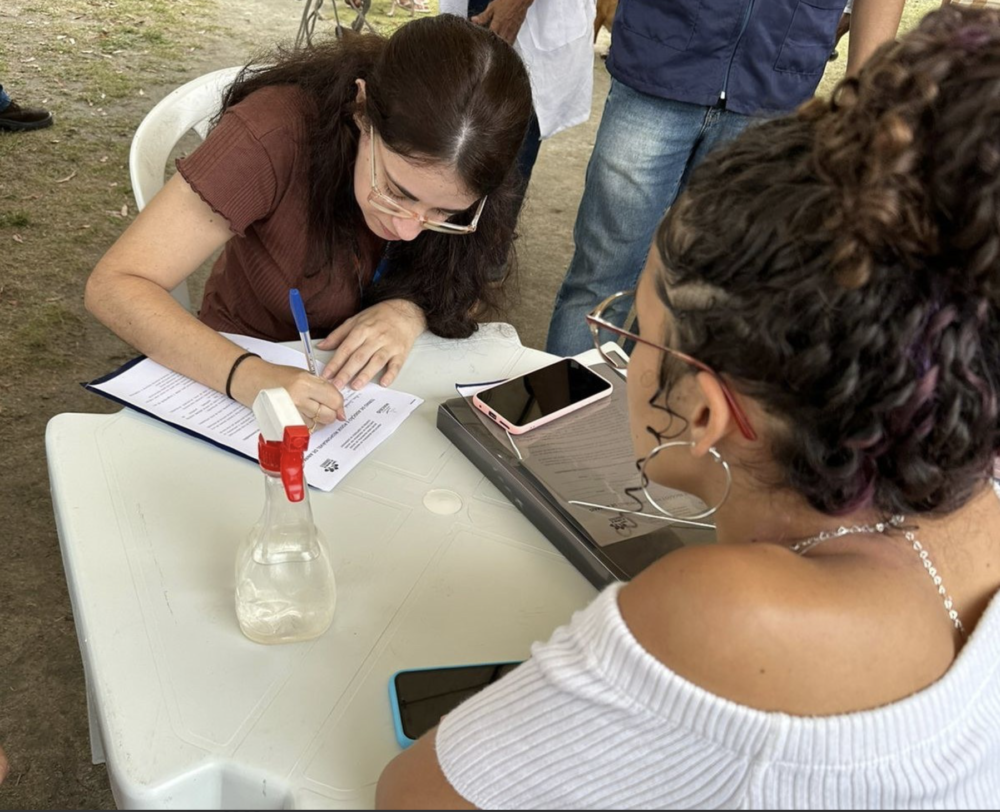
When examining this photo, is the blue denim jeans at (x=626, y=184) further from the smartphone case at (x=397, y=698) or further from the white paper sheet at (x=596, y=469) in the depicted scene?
the smartphone case at (x=397, y=698)

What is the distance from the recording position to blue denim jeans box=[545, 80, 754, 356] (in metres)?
2.02

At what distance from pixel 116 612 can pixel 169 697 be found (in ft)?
0.42

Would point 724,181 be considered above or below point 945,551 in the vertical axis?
above

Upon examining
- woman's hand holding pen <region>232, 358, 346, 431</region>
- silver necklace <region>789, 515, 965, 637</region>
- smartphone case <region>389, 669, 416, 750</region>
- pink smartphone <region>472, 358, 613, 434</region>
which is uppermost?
silver necklace <region>789, 515, 965, 637</region>

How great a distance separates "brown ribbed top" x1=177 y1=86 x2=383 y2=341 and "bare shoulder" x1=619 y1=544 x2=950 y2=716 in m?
1.05

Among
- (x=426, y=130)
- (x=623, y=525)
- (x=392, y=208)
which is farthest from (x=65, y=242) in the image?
(x=623, y=525)

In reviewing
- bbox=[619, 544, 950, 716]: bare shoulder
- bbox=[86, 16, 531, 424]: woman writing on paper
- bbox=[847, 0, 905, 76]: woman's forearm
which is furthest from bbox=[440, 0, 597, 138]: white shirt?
bbox=[619, 544, 950, 716]: bare shoulder

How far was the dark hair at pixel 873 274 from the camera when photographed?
0.56 meters

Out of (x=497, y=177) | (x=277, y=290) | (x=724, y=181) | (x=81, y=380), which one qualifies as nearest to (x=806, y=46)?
(x=497, y=177)

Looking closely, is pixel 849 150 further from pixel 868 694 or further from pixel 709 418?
pixel 868 694

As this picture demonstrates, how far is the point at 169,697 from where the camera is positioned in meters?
0.82

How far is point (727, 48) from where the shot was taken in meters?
1.91

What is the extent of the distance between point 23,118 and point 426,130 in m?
3.44

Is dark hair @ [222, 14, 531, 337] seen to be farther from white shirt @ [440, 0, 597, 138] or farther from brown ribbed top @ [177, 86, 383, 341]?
white shirt @ [440, 0, 597, 138]
